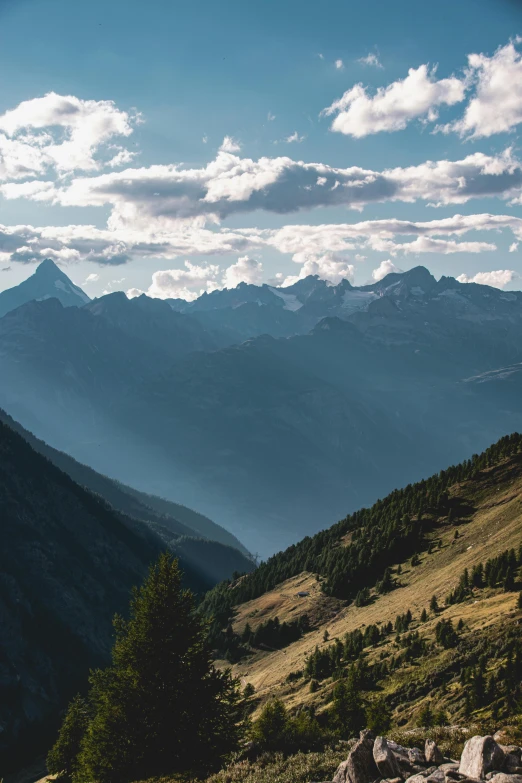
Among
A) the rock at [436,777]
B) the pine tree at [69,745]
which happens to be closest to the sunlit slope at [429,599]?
the pine tree at [69,745]

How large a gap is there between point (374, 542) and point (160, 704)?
92992 mm

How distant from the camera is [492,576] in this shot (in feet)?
233

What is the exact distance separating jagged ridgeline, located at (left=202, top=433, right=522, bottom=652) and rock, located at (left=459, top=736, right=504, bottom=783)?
81.3 meters

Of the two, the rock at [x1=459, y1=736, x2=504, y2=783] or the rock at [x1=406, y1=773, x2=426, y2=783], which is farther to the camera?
the rock at [x1=459, y1=736, x2=504, y2=783]

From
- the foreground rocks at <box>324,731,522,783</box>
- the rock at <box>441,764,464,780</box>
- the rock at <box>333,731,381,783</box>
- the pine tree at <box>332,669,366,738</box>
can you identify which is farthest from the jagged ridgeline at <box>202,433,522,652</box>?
the rock at <box>441,764,464,780</box>

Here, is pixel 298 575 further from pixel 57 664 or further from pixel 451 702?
pixel 451 702

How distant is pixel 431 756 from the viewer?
23.2m

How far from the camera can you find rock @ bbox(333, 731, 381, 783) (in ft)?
73.3

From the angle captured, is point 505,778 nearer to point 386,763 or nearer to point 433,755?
point 433,755

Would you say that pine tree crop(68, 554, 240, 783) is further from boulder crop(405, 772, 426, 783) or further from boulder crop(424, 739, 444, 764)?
boulder crop(405, 772, 426, 783)

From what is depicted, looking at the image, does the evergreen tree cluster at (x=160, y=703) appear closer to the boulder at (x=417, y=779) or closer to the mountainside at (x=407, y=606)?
the boulder at (x=417, y=779)

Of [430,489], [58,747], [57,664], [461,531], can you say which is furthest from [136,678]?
[57,664]

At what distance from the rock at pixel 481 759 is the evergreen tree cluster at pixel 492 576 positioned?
48.7m

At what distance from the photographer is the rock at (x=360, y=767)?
22328mm
